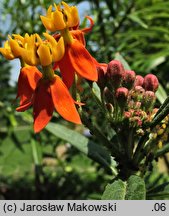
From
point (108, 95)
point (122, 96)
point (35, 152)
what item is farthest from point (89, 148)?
point (35, 152)

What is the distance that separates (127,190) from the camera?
3.58 ft

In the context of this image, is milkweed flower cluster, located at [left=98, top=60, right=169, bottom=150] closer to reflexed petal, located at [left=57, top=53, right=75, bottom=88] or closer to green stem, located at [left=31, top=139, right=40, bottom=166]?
reflexed petal, located at [left=57, top=53, right=75, bottom=88]

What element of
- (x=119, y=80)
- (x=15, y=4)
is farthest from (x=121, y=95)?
(x=15, y=4)

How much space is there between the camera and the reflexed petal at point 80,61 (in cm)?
112

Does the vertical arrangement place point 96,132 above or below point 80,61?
below

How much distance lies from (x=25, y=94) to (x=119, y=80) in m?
0.27

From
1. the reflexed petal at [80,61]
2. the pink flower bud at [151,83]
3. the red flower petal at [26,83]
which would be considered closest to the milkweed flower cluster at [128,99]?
the pink flower bud at [151,83]

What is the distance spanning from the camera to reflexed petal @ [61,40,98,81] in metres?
1.12

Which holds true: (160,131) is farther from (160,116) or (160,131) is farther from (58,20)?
(58,20)

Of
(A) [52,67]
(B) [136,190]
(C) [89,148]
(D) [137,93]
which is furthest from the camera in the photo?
(C) [89,148]

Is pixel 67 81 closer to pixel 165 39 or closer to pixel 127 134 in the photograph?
pixel 127 134

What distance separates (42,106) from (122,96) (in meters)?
0.23

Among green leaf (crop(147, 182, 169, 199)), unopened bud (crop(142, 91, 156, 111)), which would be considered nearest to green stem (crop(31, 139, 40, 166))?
green leaf (crop(147, 182, 169, 199))

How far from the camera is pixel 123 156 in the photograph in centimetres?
125
